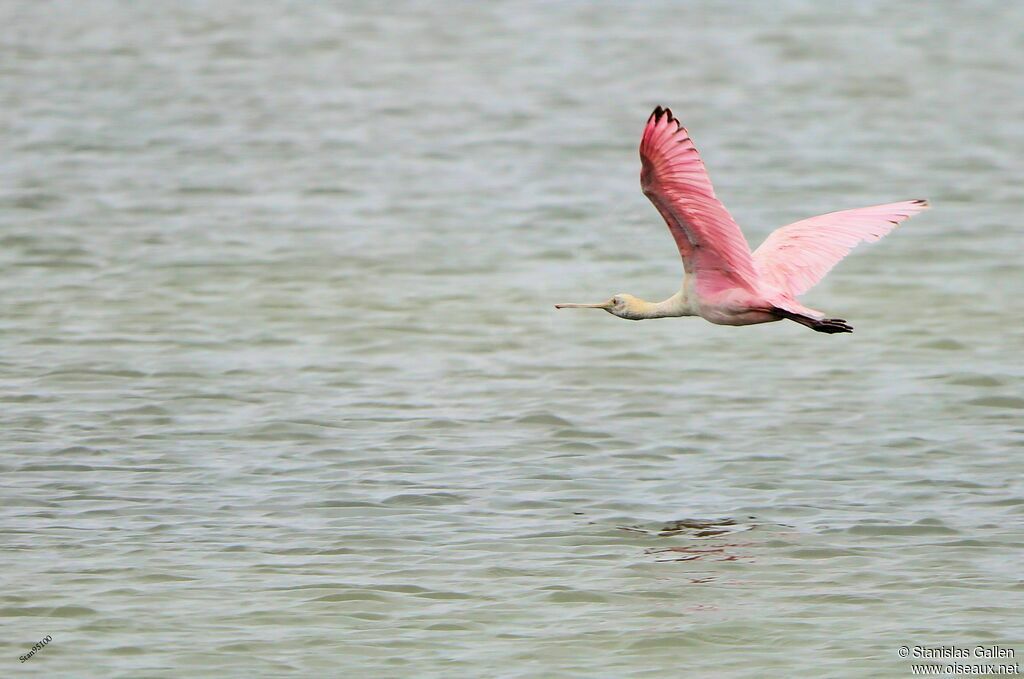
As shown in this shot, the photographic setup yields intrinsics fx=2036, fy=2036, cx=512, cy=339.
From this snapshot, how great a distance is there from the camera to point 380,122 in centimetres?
2380

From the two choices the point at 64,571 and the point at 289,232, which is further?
the point at 289,232

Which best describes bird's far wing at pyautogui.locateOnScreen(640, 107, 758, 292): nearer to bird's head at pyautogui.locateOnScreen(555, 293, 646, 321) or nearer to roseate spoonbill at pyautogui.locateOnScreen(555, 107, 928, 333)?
roseate spoonbill at pyautogui.locateOnScreen(555, 107, 928, 333)

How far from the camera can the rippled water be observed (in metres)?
9.28

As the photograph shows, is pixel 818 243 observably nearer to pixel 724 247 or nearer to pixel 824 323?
pixel 724 247

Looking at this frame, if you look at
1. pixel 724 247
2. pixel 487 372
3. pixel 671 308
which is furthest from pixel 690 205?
pixel 487 372

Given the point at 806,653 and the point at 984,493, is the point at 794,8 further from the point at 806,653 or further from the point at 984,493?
the point at 806,653

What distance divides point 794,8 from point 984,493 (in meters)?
19.9

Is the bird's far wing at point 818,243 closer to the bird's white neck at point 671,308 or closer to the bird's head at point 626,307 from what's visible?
the bird's white neck at point 671,308

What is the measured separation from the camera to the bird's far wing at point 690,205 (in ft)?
29.1

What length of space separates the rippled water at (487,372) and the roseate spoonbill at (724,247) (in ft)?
3.88

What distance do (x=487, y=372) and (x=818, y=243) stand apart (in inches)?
153

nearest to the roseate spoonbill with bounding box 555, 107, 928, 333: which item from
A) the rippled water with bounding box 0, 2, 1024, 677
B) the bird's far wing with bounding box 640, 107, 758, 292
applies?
the bird's far wing with bounding box 640, 107, 758, 292

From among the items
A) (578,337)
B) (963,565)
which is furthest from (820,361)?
(963,565)

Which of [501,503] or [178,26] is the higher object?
[178,26]
